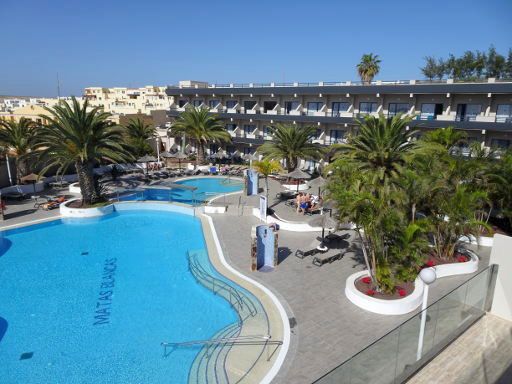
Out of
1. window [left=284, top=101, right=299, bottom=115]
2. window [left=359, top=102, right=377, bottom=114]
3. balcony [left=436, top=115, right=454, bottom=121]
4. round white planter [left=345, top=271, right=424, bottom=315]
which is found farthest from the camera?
window [left=284, top=101, right=299, bottom=115]

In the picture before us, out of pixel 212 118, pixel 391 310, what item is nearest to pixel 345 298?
pixel 391 310

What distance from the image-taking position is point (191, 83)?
5412cm

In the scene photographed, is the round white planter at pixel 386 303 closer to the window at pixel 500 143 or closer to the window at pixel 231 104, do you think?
the window at pixel 500 143

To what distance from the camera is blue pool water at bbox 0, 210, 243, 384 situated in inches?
429

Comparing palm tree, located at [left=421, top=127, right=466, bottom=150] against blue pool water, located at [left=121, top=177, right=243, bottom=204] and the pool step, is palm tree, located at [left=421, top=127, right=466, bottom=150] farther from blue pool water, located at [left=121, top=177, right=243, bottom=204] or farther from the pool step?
the pool step

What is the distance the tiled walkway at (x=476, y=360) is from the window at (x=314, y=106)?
32.3 metres

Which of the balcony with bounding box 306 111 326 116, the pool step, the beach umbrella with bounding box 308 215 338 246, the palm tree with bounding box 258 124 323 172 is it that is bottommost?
the pool step

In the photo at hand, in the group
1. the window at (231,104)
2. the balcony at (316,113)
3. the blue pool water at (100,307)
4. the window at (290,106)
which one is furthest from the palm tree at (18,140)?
the balcony at (316,113)

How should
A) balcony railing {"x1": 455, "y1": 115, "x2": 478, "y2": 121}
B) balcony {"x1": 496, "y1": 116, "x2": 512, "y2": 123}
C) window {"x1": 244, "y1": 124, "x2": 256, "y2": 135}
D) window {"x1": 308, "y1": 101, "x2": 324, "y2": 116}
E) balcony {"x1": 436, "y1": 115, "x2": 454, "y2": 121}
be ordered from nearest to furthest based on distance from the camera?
balcony {"x1": 496, "y1": 116, "x2": 512, "y2": 123} < balcony railing {"x1": 455, "y1": 115, "x2": 478, "y2": 121} < balcony {"x1": 436, "y1": 115, "x2": 454, "y2": 121} < window {"x1": 308, "y1": 101, "x2": 324, "y2": 116} < window {"x1": 244, "y1": 124, "x2": 256, "y2": 135}

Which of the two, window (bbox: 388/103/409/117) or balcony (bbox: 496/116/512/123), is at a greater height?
window (bbox: 388/103/409/117)

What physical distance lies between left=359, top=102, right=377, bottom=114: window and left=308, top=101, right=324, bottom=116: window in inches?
189

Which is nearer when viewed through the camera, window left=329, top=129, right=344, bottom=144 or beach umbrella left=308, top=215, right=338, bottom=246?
beach umbrella left=308, top=215, right=338, bottom=246

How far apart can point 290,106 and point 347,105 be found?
768cm

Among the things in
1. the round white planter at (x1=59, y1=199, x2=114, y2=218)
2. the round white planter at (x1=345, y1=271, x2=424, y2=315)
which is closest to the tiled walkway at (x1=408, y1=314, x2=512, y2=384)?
the round white planter at (x1=345, y1=271, x2=424, y2=315)
